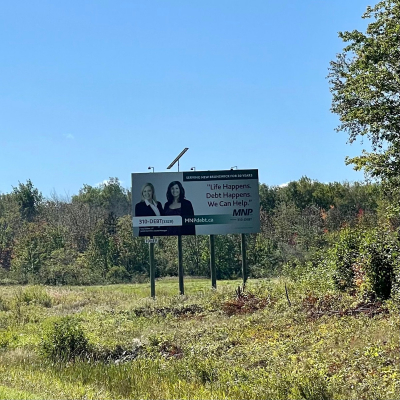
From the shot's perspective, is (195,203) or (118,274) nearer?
(195,203)

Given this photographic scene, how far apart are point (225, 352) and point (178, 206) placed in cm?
1501

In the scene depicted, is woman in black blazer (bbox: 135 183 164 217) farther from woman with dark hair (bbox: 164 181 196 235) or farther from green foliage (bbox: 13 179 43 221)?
green foliage (bbox: 13 179 43 221)

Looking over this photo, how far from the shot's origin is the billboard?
25.9m

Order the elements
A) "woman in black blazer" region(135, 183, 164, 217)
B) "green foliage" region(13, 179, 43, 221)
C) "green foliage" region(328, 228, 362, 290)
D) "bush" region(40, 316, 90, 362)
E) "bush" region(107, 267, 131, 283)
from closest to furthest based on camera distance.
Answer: "bush" region(40, 316, 90, 362) → "green foliage" region(328, 228, 362, 290) → "woman in black blazer" region(135, 183, 164, 217) → "bush" region(107, 267, 131, 283) → "green foliage" region(13, 179, 43, 221)

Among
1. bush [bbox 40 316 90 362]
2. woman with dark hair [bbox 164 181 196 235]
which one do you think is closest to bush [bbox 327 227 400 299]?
bush [bbox 40 316 90 362]

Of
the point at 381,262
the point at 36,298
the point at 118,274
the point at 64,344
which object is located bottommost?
the point at 118,274

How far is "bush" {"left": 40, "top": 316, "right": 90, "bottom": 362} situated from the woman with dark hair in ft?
43.4

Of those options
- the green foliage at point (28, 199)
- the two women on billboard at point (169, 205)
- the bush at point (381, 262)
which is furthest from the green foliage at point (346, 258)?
the green foliage at point (28, 199)

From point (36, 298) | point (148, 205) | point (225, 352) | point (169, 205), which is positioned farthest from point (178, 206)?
point (225, 352)

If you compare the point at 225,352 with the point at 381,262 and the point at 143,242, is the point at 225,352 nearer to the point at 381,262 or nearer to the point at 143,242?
the point at 381,262

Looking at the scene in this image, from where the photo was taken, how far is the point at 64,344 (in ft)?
40.8

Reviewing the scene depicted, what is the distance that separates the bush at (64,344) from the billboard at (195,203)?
13133mm

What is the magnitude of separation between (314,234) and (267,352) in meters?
34.0

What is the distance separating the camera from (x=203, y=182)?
26203 mm
